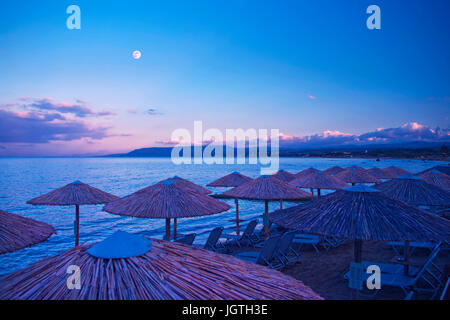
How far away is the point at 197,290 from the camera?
1549mm

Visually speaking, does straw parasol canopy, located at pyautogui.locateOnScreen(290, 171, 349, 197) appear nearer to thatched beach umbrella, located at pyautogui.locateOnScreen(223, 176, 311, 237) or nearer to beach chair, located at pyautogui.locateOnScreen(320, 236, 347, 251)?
beach chair, located at pyautogui.locateOnScreen(320, 236, 347, 251)

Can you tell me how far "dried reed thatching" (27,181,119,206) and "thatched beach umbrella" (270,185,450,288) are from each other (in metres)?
5.90

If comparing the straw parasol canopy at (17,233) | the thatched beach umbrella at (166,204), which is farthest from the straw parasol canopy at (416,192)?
the straw parasol canopy at (17,233)

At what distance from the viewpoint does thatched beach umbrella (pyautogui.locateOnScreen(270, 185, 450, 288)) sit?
140 inches

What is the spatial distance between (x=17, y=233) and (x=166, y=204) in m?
2.89

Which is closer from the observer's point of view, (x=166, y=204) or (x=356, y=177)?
(x=166, y=204)

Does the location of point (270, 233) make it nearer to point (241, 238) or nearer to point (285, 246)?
point (241, 238)

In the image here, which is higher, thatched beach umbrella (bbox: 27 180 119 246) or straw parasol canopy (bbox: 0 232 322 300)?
straw parasol canopy (bbox: 0 232 322 300)

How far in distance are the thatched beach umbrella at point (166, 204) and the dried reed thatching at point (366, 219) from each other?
2.11 metres

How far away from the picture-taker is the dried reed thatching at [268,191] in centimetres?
834

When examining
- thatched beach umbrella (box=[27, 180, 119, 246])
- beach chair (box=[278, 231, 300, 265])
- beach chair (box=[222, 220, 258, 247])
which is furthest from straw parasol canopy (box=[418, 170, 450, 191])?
thatched beach umbrella (box=[27, 180, 119, 246])

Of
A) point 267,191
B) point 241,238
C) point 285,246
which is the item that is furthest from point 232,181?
point 285,246

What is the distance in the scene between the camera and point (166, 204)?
5.95 meters

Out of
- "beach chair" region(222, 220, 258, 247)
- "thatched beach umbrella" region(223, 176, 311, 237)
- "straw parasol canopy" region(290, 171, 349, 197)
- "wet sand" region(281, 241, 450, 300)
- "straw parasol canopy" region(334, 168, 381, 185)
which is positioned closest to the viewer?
"wet sand" region(281, 241, 450, 300)
